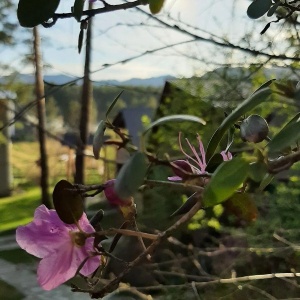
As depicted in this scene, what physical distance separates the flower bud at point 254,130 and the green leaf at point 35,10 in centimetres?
8

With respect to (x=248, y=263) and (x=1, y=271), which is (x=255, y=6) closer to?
(x=248, y=263)

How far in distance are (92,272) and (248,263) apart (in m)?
1.70

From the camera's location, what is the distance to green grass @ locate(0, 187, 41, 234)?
2838 mm

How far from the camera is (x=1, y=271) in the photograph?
8.79 ft

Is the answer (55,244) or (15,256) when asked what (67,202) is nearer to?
(55,244)

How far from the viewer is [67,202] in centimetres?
19

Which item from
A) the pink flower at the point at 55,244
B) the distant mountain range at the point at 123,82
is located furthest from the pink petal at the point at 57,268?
the distant mountain range at the point at 123,82

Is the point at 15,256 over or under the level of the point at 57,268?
under

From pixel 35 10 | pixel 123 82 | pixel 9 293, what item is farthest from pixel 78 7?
pixel 9 293

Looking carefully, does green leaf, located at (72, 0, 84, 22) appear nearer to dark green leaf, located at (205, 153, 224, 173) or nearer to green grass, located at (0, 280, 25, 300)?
dark green leaf, located at (205, 153, 224, 173)

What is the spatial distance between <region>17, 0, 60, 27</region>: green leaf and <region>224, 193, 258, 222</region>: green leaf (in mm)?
96

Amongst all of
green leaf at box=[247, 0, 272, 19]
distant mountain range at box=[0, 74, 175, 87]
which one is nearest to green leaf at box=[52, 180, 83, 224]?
green leaf at box=[247, 0, 272, 19]

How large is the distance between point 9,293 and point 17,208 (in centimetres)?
47

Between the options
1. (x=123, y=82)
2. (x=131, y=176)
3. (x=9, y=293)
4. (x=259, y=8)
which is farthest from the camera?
(x=9, y=293)
